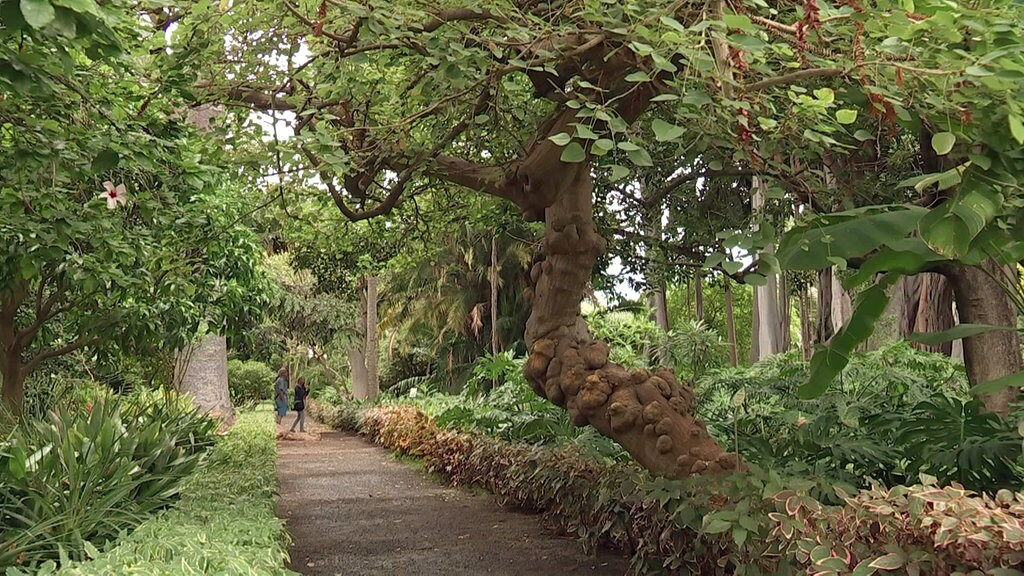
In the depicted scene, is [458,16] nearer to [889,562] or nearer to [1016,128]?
[1016,128]

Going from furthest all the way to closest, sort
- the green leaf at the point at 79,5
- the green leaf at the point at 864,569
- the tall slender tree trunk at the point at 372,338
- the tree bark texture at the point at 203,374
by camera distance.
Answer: the tall slender tree trunk at the point at 372,338
the tree bark texture at the point at 203,374
the green leaf at the point at 864,569
the green leaf at the point at 79,5

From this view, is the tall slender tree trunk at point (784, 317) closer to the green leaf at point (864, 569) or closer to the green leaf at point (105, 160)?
the green leaf at point (864, 569)

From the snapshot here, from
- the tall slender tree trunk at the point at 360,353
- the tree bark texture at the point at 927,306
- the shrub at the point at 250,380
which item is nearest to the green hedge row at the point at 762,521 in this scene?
the tree bark texture at the point at 927,306

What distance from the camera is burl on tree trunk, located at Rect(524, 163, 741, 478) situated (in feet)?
20.1

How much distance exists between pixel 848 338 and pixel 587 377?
2.15m

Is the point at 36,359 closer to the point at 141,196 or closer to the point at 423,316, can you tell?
the point at 141,196

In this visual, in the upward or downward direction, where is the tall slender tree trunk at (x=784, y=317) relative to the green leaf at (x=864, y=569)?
upward

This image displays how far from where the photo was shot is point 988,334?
6.37 meters

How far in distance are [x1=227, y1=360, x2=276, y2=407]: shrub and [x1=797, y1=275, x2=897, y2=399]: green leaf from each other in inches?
1261

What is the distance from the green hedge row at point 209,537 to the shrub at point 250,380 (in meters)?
28.9

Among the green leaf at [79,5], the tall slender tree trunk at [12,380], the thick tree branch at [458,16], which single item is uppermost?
the thick tree branch at [458,16]

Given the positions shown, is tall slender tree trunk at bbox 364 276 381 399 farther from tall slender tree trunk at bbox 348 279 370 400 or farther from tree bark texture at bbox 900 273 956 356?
tree bark texture at bbox 900 273 956 356

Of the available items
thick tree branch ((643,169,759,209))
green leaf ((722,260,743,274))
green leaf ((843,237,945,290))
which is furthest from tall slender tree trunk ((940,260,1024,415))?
thick tree branch ((643,169,759,209))

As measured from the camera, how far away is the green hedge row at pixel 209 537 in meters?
3.69
